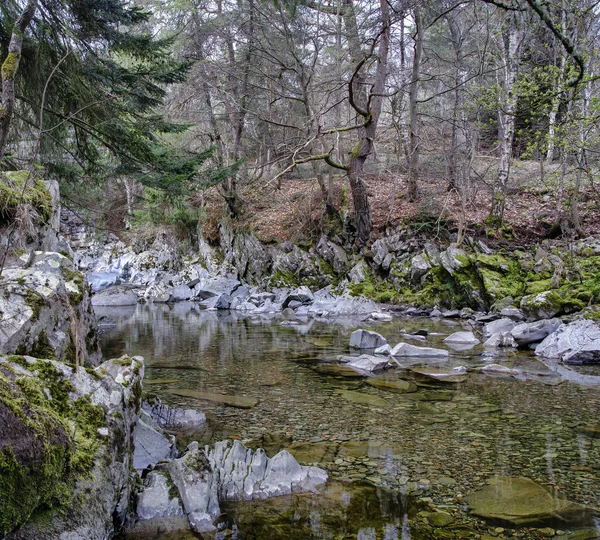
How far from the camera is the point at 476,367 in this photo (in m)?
6.31

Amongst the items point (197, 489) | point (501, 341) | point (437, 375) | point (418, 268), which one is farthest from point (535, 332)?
point (197, 489)

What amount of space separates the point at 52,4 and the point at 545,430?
9.74 meters

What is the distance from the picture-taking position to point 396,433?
3.95 m

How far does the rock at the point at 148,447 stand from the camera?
3029mm

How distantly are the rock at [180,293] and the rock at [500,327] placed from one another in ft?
50.1

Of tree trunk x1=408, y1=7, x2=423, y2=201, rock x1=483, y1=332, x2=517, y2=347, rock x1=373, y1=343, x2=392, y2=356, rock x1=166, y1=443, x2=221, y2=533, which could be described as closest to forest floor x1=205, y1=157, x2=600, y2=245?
tree trunk x1=408, y1=7, x2=423, y2=201

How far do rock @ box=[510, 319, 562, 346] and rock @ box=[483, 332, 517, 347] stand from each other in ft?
0.26

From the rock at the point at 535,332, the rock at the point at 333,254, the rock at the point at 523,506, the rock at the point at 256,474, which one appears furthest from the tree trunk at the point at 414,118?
the rock at the point at 256,474

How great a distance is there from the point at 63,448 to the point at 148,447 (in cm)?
118

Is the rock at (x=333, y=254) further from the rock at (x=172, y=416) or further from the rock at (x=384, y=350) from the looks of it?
the rock at (x=172, y=416)

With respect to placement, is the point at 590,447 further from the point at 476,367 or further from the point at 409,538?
the point at 476,367

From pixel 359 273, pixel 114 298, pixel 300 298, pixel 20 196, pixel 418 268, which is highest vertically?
pixel 20 196

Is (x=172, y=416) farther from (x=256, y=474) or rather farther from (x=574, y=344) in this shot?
(x=574, y=344)

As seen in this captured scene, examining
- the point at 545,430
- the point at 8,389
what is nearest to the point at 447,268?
the point at 545,430
